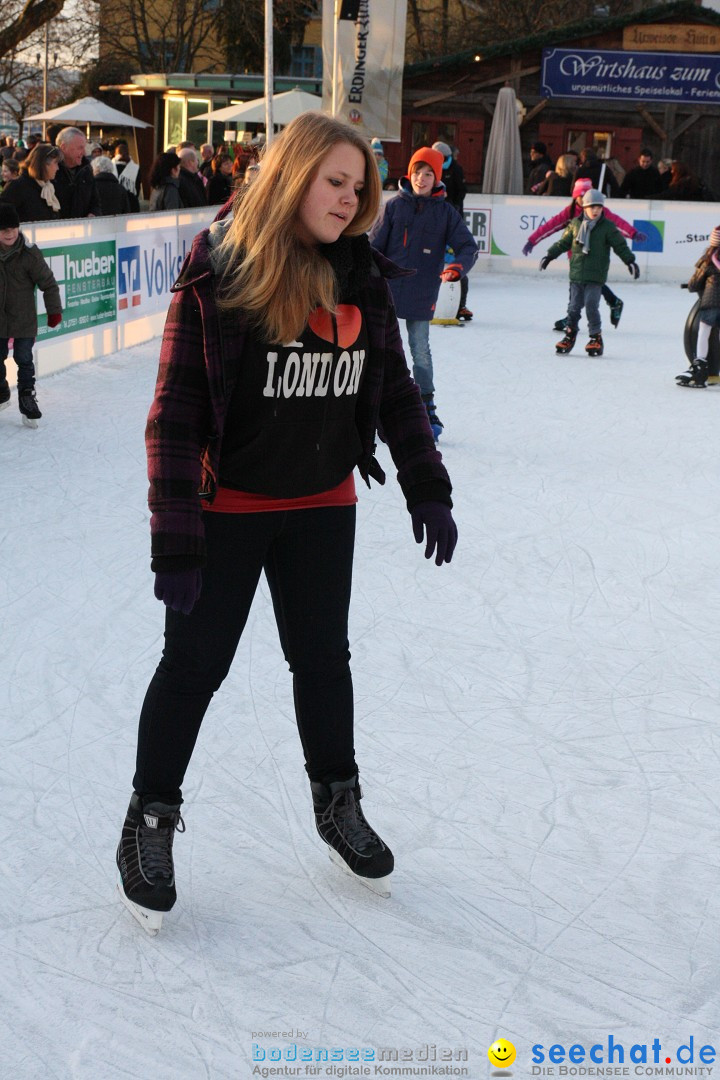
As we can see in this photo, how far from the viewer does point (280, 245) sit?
2.05 m

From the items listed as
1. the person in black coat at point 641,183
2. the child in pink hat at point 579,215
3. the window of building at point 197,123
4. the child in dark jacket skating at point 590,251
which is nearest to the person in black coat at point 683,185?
the person in black coat at point 641,183

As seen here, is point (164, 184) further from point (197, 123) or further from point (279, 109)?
point (197, 123)

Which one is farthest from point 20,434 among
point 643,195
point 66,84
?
point 66,84

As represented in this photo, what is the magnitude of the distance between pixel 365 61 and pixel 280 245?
12.1 meters

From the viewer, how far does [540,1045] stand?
1.98 meters

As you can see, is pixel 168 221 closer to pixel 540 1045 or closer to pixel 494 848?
pixel 494 848

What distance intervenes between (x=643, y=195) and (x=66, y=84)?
31544 mm

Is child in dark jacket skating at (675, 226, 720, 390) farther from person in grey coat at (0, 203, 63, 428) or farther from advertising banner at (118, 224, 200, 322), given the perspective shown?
person in grey coat at (0, 203, 63, 428)

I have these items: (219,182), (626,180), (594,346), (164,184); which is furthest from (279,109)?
(594,346)

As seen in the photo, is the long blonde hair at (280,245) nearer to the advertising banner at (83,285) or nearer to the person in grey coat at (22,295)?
the person in grey coat at (22,295)

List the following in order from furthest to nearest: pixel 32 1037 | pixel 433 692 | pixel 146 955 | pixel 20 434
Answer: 1. pixel 20 434
2. pixel 433 692
3. pixel 146 955
4. pixel 32 1037

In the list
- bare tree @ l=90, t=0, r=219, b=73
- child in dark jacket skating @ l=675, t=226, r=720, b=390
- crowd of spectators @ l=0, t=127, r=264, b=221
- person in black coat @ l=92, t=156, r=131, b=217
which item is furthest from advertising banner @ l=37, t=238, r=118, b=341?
bare tree @ l=90, t=0, r=219, b=73

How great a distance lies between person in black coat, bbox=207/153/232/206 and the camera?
13414mm

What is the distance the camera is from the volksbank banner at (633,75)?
20422 mm
